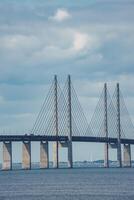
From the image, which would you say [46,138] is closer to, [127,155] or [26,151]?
[26,151]

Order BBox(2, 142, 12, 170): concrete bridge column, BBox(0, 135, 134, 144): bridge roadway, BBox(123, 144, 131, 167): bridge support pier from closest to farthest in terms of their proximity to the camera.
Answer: BBox(0, 135, 134, 144): bridge roadway, BBox(2, 142, 12, 170): concrete bridge column, BBox(123, 144, 131, 167): bridge support pier

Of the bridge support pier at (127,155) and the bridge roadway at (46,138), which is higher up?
the bridge roadway at (46,138)

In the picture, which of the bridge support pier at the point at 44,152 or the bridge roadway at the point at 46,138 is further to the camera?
the bridge support pier at the point at 44,152

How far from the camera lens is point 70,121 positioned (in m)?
131

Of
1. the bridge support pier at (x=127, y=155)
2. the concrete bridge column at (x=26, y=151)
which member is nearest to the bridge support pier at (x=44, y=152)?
the concrete bridge column at (x=26, y=151)

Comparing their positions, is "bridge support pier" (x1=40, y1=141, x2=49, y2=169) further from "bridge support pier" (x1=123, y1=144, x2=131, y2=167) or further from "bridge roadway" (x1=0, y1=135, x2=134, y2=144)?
"bridge support pier" (x1=123, y1=144, x2=131, y2=167)

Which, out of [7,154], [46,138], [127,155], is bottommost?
[7,154]

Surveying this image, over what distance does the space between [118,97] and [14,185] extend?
54033 millimetres

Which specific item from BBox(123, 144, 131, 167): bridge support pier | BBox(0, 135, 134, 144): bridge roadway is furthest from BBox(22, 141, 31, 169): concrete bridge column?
BBox(123, 144, 131, 167): bridge support pier

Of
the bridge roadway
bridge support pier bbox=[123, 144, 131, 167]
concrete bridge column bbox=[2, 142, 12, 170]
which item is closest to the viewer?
the bridge roadway

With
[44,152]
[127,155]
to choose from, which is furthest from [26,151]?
[127,155]

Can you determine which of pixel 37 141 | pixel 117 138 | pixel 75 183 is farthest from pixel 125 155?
pixel 75 183

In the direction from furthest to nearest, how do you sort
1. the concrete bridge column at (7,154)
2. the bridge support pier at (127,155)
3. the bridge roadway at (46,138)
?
the bridge support pier at (127,155) < the concrete bridge column at (7,154) < the bridge roadway at (46,138)

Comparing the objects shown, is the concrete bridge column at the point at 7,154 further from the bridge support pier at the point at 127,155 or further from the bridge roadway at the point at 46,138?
the bridge support pier at the point at 127,155
